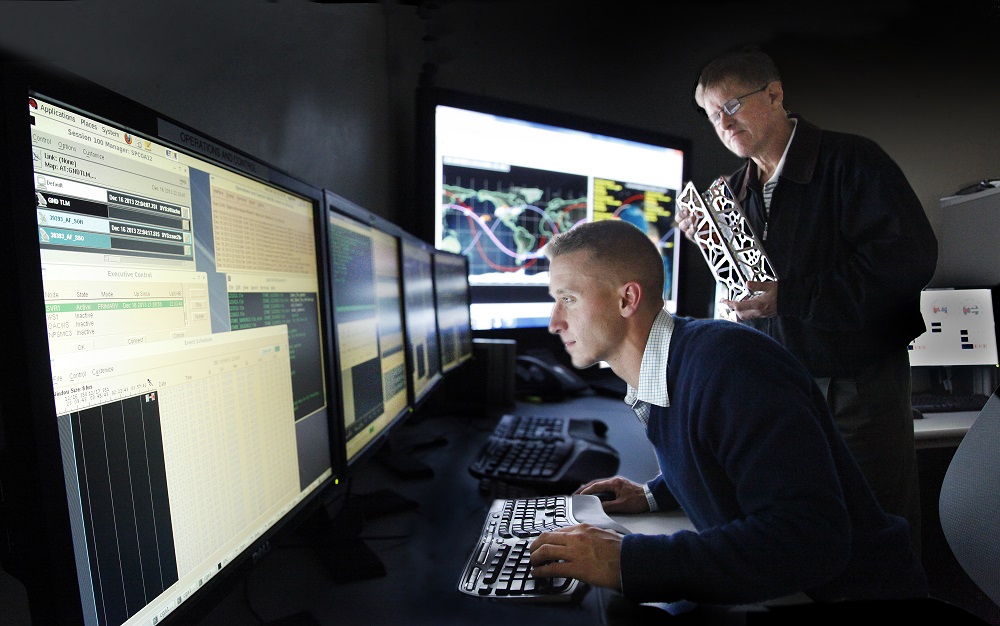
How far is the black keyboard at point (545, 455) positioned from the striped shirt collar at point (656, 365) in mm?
232

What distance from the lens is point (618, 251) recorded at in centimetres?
69

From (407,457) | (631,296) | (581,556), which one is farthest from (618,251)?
(407,457)

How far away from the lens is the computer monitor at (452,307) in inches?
51.8

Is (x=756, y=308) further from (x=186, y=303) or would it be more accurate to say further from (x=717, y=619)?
(x=186, y=303)

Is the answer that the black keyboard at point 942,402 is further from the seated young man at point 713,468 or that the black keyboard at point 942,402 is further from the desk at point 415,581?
the desk at point 415,581

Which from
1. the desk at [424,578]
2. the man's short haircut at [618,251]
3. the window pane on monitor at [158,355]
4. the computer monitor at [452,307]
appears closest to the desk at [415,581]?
the desk at [424,578]

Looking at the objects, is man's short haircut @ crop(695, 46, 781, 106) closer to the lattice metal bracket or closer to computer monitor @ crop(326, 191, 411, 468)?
the lattice metal bracket

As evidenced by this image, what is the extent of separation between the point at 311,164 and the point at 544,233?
0.91 metres

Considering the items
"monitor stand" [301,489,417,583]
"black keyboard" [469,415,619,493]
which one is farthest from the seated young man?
"monitor stand" [301,489,417,583]

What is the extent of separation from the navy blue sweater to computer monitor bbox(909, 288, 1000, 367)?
255 mm

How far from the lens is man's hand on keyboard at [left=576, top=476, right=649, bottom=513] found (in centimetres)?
74

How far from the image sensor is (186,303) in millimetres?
373

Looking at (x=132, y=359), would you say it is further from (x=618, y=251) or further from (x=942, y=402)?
(x=942, y=402)

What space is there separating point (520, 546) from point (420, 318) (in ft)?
2.06
